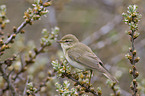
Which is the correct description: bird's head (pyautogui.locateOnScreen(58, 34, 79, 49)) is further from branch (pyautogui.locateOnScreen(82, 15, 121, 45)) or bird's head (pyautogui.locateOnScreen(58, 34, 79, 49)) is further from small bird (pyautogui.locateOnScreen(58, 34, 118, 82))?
branch (pyautogui.locateOnScreen(82, 15, 121, 45))

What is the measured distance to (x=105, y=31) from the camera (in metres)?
6.60

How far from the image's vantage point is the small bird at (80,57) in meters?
3.48

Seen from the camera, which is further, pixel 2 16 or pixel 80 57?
pixel 80 57

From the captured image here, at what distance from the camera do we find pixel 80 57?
376cm

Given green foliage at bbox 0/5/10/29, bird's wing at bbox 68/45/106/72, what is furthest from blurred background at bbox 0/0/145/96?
green foliage at bbox 0/5/10/29

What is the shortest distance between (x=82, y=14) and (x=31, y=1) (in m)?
2.38

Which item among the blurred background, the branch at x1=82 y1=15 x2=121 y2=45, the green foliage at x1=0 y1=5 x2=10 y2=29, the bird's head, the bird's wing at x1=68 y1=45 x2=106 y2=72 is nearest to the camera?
the green foliage at x1=0 y1=5 x2=10 y2=29

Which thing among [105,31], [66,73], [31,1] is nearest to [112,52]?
[105,31]

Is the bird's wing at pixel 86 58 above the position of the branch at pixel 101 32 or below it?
below

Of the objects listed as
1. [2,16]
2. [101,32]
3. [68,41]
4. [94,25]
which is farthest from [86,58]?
[94,25]

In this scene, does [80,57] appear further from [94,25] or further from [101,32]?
A: [94,25]

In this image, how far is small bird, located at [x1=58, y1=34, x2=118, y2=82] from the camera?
11.4 ft

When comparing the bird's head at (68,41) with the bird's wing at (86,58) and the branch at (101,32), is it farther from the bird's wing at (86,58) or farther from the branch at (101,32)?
the branch at (101,32)

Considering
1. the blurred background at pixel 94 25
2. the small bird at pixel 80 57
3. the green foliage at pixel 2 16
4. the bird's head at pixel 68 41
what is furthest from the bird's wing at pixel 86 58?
the blurred background at pixel 94 25
